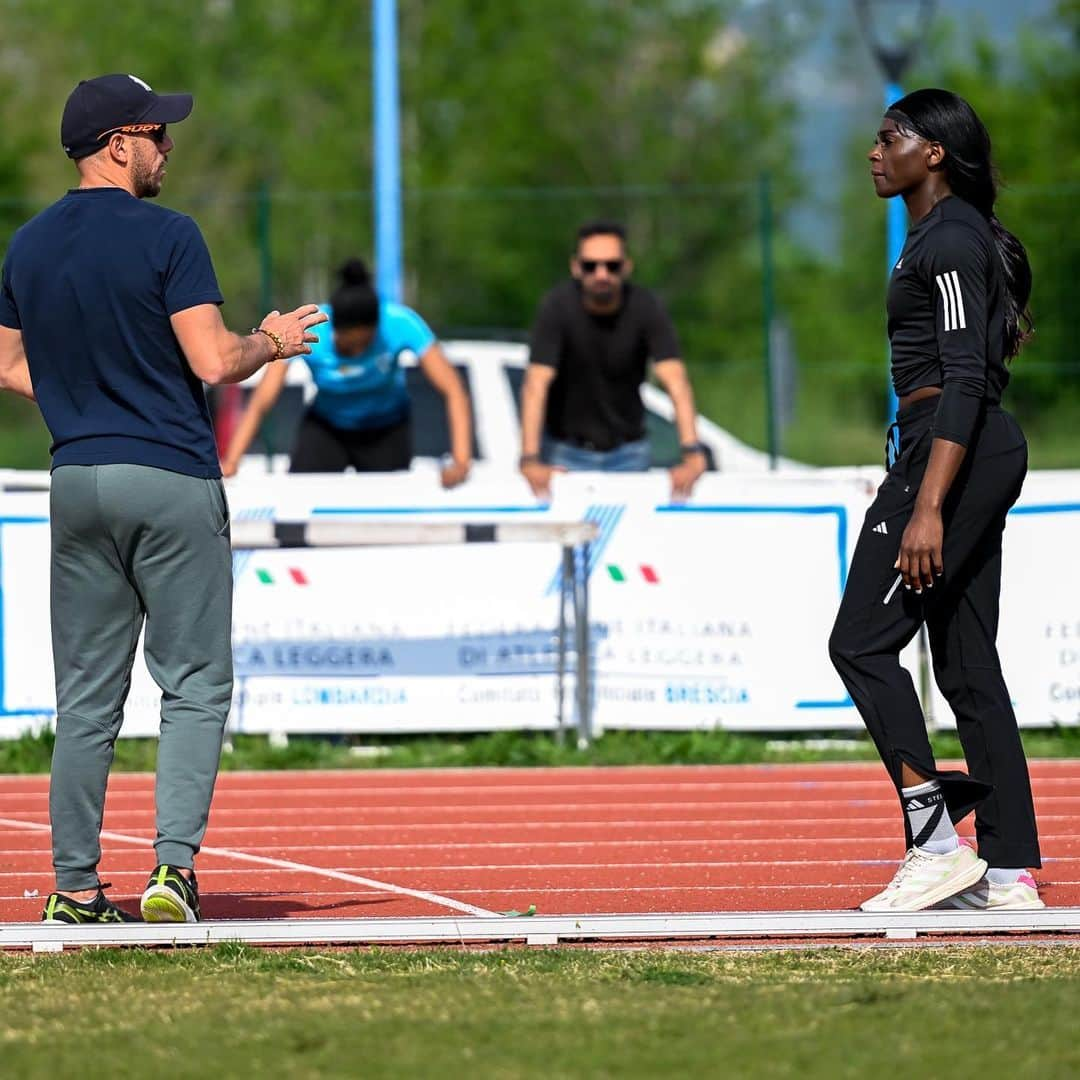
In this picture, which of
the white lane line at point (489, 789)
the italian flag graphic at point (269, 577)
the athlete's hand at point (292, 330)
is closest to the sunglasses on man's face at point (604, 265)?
the italian flag graphic at point (269, 577)

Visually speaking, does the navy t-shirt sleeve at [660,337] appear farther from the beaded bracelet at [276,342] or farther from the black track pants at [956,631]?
the beaded bracelet at [276,342]

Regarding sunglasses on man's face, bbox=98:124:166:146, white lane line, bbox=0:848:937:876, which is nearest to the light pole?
white lane line, bbox=0:848:937:876

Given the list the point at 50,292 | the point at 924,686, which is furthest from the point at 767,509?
the point at 50,292

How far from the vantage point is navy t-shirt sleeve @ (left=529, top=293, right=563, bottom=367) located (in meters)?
10.4

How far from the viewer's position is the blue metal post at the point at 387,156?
51.7ft

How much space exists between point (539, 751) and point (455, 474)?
4.37ft

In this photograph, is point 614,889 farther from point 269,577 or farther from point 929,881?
point 269,577

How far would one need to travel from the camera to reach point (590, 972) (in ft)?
16.0

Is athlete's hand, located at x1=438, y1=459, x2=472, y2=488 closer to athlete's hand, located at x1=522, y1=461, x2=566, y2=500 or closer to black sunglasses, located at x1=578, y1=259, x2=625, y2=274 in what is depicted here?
athlete's hand, located at x1=522, y1=461, x2=566, y2=500

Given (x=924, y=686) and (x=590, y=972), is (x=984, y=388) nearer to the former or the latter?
(x=590, y=972)

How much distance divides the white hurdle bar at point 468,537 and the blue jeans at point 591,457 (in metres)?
0.99

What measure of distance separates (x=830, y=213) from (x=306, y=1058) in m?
33.1

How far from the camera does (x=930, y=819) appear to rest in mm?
5617

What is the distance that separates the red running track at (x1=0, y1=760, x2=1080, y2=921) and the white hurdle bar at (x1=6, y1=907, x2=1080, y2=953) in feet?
1.88
